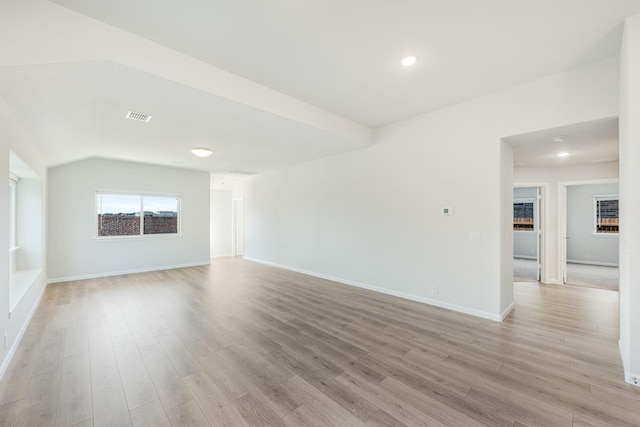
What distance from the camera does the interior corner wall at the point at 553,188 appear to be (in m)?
5.38

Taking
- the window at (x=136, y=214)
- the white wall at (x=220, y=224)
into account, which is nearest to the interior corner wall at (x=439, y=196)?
the window at (x=136, y=214)

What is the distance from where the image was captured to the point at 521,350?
9.01 ft

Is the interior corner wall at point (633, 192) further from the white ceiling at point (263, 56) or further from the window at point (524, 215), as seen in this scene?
the window at point (524, 215)

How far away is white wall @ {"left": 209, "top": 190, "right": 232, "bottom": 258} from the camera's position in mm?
9523

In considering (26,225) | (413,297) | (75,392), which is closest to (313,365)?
(75,392)

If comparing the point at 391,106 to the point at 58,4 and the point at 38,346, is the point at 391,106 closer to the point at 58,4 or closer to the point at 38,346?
the point at 58,4

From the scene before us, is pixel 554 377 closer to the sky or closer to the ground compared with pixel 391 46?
closer to the ground

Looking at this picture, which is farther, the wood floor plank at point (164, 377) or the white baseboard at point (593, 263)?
the white baseboard at point (593, 263)

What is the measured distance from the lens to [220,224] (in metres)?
9.66

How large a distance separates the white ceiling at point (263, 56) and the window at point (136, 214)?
8.23ft

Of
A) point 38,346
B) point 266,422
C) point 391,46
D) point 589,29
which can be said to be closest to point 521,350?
point 266,422

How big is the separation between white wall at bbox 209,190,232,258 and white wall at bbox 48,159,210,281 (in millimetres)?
1797

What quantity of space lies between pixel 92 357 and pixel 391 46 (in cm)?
424

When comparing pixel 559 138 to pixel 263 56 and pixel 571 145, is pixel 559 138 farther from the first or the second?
pixel 263 56
